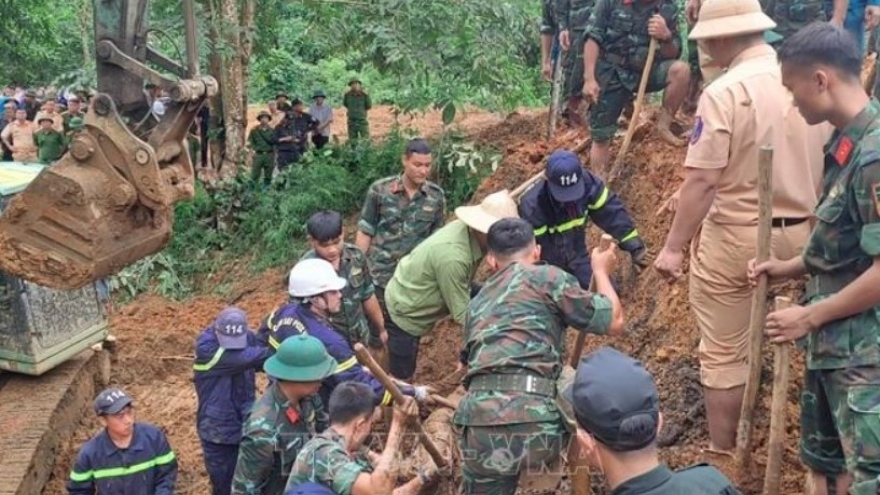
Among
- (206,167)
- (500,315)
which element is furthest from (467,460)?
(206,167)

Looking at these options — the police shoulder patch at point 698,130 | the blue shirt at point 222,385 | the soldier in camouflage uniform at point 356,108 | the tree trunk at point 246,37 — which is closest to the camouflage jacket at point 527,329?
the police shoulder patch at point 698,130

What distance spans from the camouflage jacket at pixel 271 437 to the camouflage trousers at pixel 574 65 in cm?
530

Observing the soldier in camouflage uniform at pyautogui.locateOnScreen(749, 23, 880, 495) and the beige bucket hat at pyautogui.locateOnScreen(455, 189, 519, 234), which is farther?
the beige bucket hat at pyautogui.locateOnScreen(455, 189, 519, 234)

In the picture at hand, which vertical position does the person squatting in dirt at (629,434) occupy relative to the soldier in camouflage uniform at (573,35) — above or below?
above

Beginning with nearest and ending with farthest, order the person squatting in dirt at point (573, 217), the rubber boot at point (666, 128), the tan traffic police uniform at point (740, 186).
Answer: the tan traffic police uniform at point (740, 186), the person squatting in dirt at point (573, 217), the rubber boot at point (666, 128)

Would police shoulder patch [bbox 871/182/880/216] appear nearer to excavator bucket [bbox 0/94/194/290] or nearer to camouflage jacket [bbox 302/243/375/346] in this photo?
excavator bucket [bbox 0/94/194/290]

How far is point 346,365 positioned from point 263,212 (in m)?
8.49

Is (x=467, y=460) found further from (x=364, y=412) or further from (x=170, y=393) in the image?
(x=170, y=393)

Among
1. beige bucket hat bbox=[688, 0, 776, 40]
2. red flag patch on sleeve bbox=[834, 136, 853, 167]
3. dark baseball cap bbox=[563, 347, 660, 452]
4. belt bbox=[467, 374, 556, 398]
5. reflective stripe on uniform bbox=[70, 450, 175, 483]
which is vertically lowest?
reflective stripe on uniform bbox=[70, 450, 175, 483]

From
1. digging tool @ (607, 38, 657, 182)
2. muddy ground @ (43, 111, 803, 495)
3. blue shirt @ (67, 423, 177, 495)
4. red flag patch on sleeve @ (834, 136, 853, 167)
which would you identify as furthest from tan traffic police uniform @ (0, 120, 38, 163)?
red flag patch on sleeve @ (834, 136, 853, 167)

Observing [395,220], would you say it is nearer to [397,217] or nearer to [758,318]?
[397,217]

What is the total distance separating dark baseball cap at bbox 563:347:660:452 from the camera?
2.71 m

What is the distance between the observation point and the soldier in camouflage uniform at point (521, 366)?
4305 mm

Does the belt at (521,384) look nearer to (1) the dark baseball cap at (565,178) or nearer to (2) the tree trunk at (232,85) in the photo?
(1) the dark baseball cap at (565,178)
